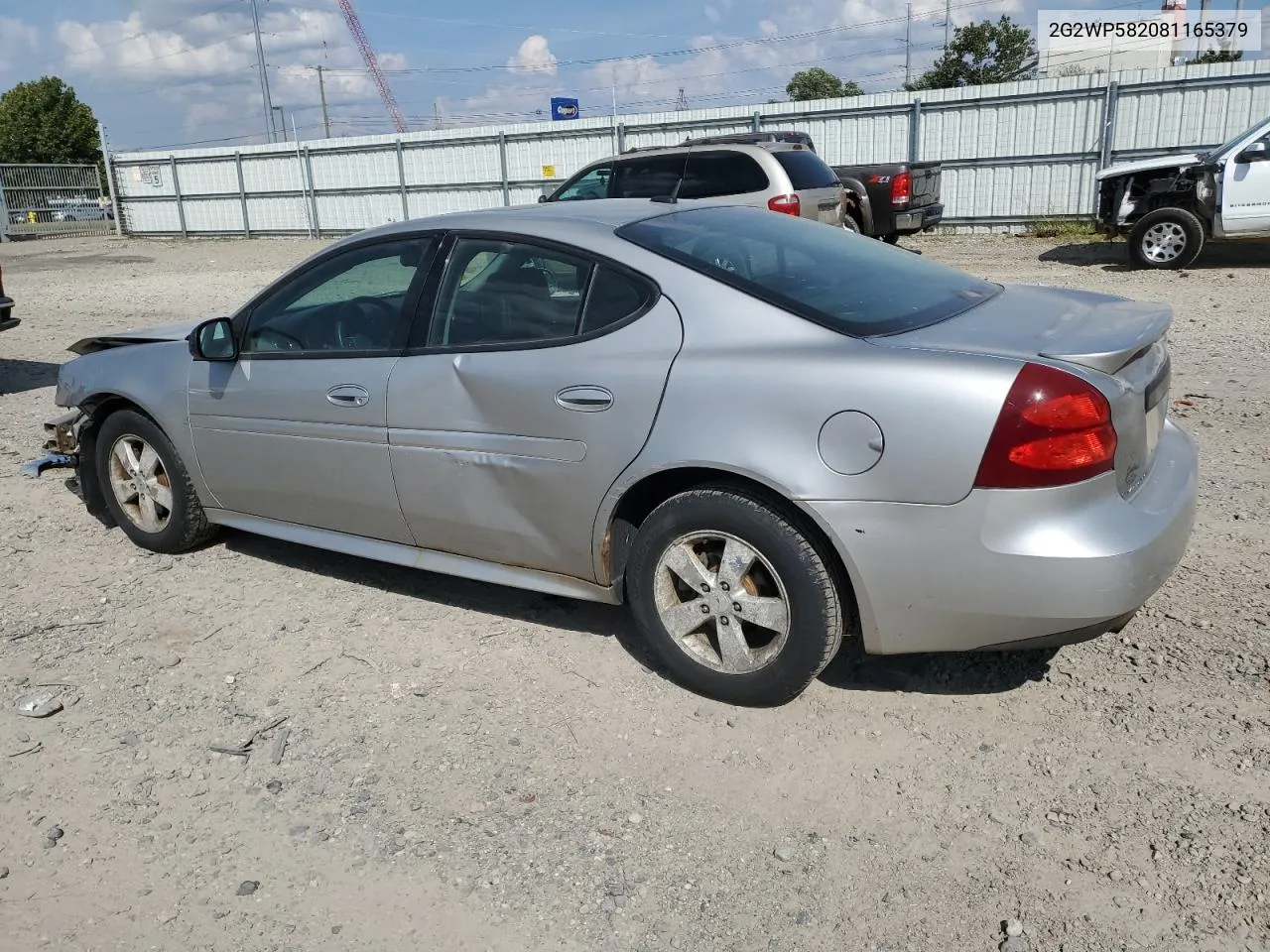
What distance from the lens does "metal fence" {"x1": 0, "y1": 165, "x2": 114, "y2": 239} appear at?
33156 mm

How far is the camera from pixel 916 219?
1647 centimetres

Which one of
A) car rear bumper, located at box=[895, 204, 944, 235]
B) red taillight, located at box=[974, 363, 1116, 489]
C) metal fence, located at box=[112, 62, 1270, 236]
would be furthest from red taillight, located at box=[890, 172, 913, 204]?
red taillight, located at box=[974, 363, 1116, 489]

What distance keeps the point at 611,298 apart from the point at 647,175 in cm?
949

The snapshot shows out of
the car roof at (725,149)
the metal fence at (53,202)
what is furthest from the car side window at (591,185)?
the metal fence at (53,202)

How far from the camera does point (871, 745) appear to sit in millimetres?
3244

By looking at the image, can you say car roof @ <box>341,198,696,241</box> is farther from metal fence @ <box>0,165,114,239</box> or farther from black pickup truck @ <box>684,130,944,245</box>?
metal fence @ <box>0,165,114,239</box>

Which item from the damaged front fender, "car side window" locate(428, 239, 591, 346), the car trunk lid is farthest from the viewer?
the damaged front fender

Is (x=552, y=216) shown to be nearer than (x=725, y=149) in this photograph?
Yes

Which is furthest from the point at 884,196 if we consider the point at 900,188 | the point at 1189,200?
the point at 1189,200

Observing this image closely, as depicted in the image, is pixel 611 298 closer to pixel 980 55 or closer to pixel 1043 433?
pixel 1043 433

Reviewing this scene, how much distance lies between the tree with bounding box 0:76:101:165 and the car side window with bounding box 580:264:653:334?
7219 centimetres

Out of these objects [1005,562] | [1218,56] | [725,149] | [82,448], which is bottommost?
[82,448]

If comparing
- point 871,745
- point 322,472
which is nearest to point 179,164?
point 322,472

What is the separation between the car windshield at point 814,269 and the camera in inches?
132
